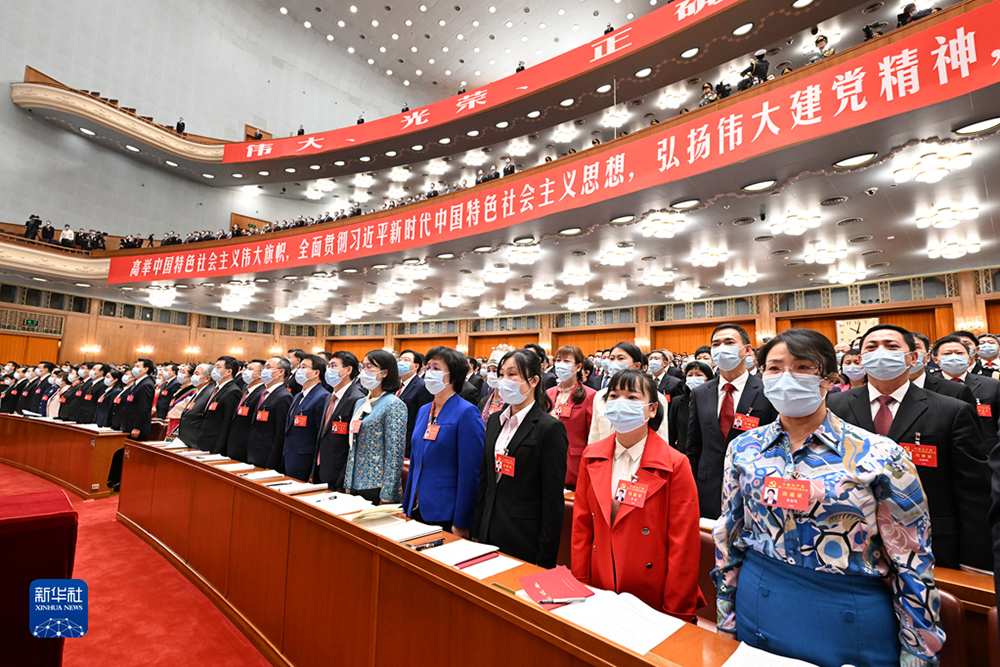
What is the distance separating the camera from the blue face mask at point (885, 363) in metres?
2.18

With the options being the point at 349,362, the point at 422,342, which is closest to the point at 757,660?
the point at 349,362

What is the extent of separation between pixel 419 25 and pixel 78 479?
18.2 m

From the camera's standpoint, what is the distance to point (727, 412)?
2.90 metres

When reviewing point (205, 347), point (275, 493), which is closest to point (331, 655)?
point (275, 493)

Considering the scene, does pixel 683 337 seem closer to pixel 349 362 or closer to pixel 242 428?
pixel 349 362

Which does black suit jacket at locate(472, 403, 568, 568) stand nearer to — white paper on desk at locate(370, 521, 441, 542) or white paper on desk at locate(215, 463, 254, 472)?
white paper on desk at locate(370, 521, 441, 542)

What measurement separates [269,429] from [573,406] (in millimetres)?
2370

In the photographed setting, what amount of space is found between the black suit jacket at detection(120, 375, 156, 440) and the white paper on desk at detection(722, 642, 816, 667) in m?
6.47

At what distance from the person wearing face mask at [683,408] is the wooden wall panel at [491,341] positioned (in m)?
12.9

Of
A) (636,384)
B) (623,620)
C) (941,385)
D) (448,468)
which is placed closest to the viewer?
(623,620)

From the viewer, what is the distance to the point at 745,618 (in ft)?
4.08

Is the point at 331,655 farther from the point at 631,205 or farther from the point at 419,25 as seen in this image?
the point at 419,25

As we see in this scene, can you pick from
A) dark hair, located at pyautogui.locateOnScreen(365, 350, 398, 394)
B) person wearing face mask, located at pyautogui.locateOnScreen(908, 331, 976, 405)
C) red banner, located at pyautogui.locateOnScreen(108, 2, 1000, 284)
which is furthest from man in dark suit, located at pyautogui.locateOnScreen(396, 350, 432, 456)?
red banner, located at pyautogui.locateOnScreen(108, 2, 1000, 284)

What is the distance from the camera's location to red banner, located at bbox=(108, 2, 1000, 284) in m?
4.09
